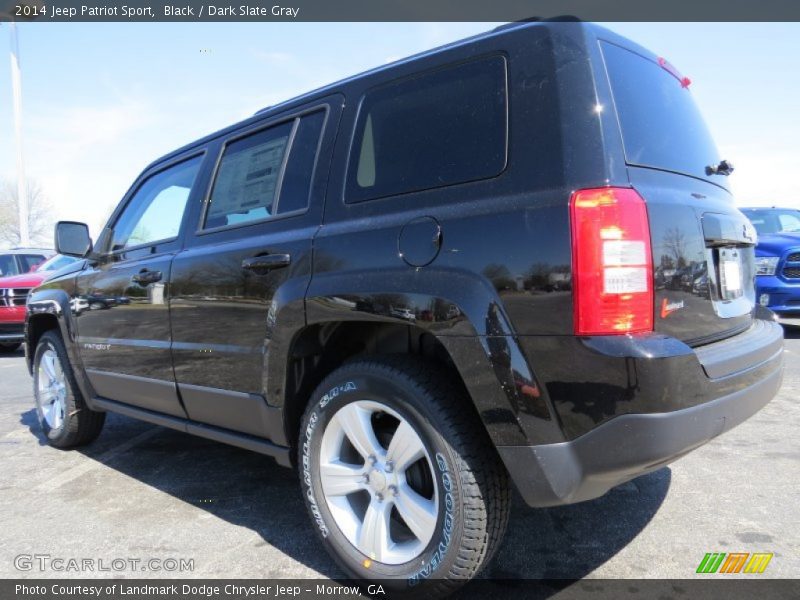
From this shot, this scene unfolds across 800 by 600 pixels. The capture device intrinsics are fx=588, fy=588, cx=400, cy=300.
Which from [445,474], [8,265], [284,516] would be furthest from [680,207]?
[8,265]

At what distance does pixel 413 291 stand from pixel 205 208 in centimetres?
164

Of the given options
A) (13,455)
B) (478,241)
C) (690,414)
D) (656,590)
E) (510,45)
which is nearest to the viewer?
(690,414)

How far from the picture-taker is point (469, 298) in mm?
1859

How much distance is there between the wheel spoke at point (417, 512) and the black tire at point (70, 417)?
2896 mm

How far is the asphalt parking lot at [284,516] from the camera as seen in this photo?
7.97ft

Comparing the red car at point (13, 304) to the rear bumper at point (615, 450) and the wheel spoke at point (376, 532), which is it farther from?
the rear bumper at point (615, 450)

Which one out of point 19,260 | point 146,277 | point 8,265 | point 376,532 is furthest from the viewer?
point 19,260

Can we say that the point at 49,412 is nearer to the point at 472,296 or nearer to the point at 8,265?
the point at 472,296

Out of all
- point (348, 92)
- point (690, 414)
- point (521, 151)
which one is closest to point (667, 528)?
point (690, 414)

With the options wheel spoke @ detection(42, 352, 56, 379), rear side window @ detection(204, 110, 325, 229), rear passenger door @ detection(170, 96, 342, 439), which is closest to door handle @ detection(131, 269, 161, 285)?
rear passenger door @ detection(170, 96, 342, 439)

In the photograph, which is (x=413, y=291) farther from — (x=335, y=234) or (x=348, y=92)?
(x=348, y=92)

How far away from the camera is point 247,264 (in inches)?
103

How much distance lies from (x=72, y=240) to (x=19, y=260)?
941 centimetres

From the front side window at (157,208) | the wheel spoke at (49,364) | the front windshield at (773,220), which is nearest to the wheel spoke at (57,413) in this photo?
the wheel spoke at (49,364)
